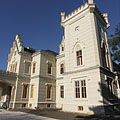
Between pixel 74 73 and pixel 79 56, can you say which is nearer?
pixel 74 73

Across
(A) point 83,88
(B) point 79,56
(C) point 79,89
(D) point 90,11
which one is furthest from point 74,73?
(D) point 90,11

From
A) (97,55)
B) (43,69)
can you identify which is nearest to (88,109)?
(97,55)

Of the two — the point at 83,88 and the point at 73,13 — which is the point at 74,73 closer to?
the point at 83,88

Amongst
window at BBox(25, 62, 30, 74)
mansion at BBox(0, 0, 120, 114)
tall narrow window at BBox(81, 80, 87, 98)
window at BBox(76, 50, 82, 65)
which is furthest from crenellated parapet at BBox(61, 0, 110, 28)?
tall narrow window at BBox(81, 80, 87, 98)

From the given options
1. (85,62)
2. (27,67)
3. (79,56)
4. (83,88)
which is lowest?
(83,88)

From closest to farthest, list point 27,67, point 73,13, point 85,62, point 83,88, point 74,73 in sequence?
point 83,88 < point 85,62 < point 74,73 < point 73,13 < point 27,67

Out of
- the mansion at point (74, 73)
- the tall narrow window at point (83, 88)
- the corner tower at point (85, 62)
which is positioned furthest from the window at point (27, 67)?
the tall narrow window at point (83, 88)

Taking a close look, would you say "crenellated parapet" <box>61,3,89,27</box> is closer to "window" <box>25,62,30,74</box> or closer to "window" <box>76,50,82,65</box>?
"window" <box>76,50,82,65</box>

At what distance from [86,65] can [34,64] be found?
1110 centimetres

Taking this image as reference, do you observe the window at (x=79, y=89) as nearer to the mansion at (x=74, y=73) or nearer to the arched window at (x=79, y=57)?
the mansion at (x=74, y=73)

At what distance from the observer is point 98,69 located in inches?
535

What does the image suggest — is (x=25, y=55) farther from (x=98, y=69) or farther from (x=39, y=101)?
(x=98, y=69)

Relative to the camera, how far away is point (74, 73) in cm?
1603

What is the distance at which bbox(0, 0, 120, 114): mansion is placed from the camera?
13.8 metres
